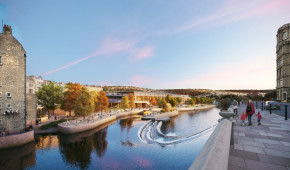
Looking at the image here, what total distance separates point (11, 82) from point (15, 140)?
1010 cm

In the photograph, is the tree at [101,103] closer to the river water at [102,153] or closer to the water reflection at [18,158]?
the river water at [102,153]

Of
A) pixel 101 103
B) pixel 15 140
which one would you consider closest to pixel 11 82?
pixel 15 140

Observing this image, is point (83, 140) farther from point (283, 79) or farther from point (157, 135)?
point (283, 79)

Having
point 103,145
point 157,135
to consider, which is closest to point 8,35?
point 103,145

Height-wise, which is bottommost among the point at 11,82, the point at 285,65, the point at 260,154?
the point at 260,154

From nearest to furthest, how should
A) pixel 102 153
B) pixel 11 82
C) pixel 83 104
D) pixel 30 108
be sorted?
1. pixel 102 153
2. pixel 11 82
3. pixel 30 108
4. pixel 83 104

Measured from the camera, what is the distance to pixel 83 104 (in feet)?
124

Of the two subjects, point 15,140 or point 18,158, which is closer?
point 18,158

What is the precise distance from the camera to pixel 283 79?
56.0 m

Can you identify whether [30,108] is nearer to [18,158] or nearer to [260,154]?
[18,158]

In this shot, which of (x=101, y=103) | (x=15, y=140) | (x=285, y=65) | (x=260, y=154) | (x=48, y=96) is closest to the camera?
(x=260, y=154)

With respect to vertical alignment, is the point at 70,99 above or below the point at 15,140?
above

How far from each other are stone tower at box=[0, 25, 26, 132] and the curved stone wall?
3.00 metres

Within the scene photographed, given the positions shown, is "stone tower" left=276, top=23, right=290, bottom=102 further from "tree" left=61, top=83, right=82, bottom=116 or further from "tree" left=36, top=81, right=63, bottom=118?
"tree" left=36, top=81, right=63, bottom=118
